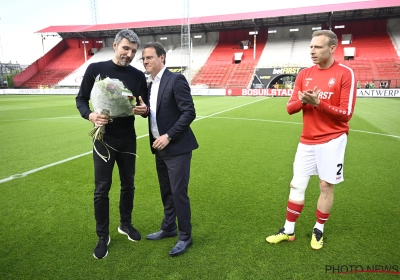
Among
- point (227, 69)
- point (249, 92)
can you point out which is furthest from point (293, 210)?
point (227, 69)

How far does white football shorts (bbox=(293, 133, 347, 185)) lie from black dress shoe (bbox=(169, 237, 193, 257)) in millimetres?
1426

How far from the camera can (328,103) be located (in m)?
2.83

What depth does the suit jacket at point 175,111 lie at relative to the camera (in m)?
2.72

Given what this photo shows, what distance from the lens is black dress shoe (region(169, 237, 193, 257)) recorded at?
2.83m

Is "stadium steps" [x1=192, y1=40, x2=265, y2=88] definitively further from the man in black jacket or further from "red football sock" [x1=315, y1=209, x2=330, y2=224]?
the man in black jacket

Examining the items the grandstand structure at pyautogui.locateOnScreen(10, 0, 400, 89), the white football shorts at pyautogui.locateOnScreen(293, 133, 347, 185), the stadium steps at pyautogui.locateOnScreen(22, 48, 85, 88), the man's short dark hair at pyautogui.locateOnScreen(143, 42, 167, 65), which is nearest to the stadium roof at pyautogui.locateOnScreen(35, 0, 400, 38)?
the grandstand structure at pyautogui.locateOnScreen(10, 0, 400, 89)

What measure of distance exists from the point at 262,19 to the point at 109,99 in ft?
132

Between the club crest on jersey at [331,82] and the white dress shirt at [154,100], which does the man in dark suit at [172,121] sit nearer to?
the white dress shirt at [154,100]

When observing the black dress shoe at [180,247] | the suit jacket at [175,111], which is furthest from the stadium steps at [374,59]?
the black dress shoe at [180,247]

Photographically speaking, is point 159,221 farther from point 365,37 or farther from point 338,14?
point 365,37

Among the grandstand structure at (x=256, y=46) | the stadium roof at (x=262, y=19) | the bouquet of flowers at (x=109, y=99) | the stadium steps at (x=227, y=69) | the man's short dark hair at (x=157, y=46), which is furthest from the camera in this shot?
the stadium steps at (x=227, y=69)

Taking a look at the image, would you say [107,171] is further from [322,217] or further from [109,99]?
[322,217]

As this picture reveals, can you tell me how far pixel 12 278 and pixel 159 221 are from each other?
1.61 meters

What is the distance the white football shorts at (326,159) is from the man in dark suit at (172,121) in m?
1.20
